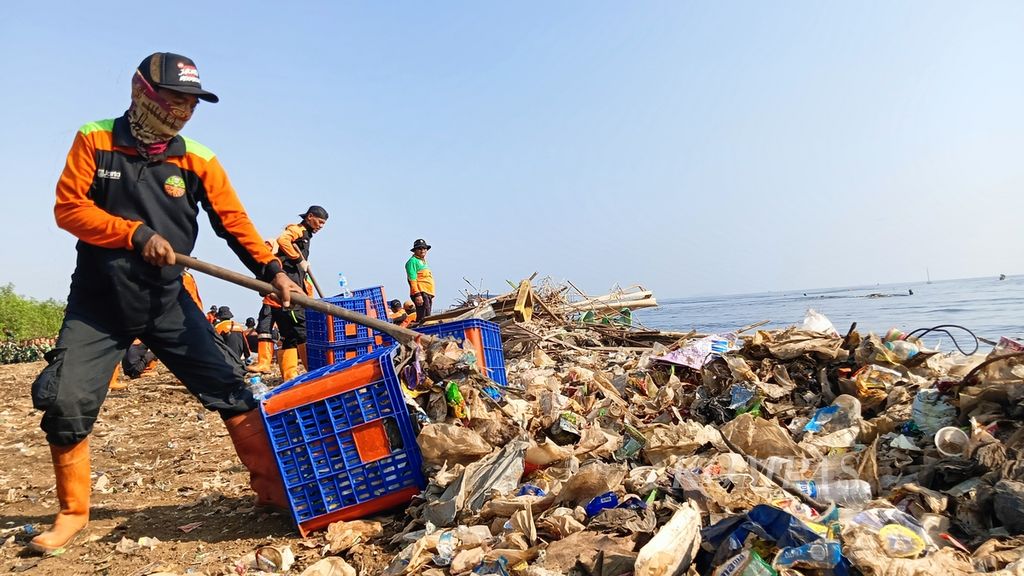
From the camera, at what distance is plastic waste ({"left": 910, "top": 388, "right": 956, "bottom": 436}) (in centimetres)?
294

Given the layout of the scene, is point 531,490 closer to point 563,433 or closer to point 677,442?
point 563,433

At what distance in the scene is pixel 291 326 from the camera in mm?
6184

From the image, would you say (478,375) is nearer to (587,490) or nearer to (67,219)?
(587,490)

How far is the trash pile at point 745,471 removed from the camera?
6.03 feet

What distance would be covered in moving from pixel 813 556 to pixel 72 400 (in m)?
2.78

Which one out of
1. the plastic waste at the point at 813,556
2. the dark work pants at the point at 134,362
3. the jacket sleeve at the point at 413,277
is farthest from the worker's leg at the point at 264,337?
the plastic waste at the point at 813,556

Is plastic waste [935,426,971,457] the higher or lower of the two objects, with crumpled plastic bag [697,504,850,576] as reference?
lower

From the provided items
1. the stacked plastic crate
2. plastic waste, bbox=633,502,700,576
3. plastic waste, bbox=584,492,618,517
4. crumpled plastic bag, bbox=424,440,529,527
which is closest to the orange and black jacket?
crumpled plastic bag, bbox=424,440,529,527

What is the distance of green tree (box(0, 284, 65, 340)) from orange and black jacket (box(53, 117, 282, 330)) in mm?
18701

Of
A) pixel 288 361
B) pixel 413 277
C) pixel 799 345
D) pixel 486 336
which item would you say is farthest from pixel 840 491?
pixel 413 277

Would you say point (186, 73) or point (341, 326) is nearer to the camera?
point (186, 73)

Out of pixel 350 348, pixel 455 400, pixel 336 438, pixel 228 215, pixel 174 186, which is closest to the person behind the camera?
pixel 336 438

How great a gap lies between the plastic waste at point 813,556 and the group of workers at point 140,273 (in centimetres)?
210

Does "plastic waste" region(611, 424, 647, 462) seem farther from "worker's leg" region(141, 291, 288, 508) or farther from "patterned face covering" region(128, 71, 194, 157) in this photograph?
"patterned face covering" region(128, 71, 194, 157)
